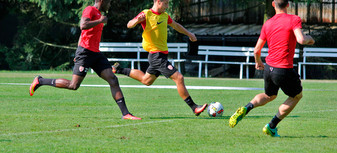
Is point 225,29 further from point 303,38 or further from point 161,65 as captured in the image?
point 303,38

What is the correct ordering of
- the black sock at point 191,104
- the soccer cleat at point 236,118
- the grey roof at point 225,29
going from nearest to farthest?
1. the soccer cleat at point 236,118
2. the black sock at point 191,104
3. the grey roof at point 225,29

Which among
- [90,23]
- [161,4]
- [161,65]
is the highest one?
[161,4]

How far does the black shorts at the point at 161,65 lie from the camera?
961 cm

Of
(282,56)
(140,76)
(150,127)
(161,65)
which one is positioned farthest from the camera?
(140,76)

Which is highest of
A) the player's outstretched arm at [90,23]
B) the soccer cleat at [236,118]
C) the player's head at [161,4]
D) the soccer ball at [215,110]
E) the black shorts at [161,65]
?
the player's head at [161,4]

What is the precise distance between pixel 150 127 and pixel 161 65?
199 centimetres

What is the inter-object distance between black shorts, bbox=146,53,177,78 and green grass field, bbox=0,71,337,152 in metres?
0.76

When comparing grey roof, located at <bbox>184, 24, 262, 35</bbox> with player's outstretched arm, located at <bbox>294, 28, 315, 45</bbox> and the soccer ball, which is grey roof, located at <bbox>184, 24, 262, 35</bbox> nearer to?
the soccer ball

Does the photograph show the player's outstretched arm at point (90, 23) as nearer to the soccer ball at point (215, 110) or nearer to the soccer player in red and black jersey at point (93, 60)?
the soccer player in red and black jersey at point (93, 60)

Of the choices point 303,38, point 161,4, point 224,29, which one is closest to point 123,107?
point 161,4

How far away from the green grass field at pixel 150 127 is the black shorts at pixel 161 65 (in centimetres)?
76

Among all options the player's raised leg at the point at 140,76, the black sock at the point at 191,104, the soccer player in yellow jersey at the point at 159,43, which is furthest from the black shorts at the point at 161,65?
the black sock at the point at 191,104

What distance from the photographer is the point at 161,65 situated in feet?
31.9

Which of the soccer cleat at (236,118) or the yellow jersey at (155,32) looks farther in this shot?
the yellow jersey at (155,32)
